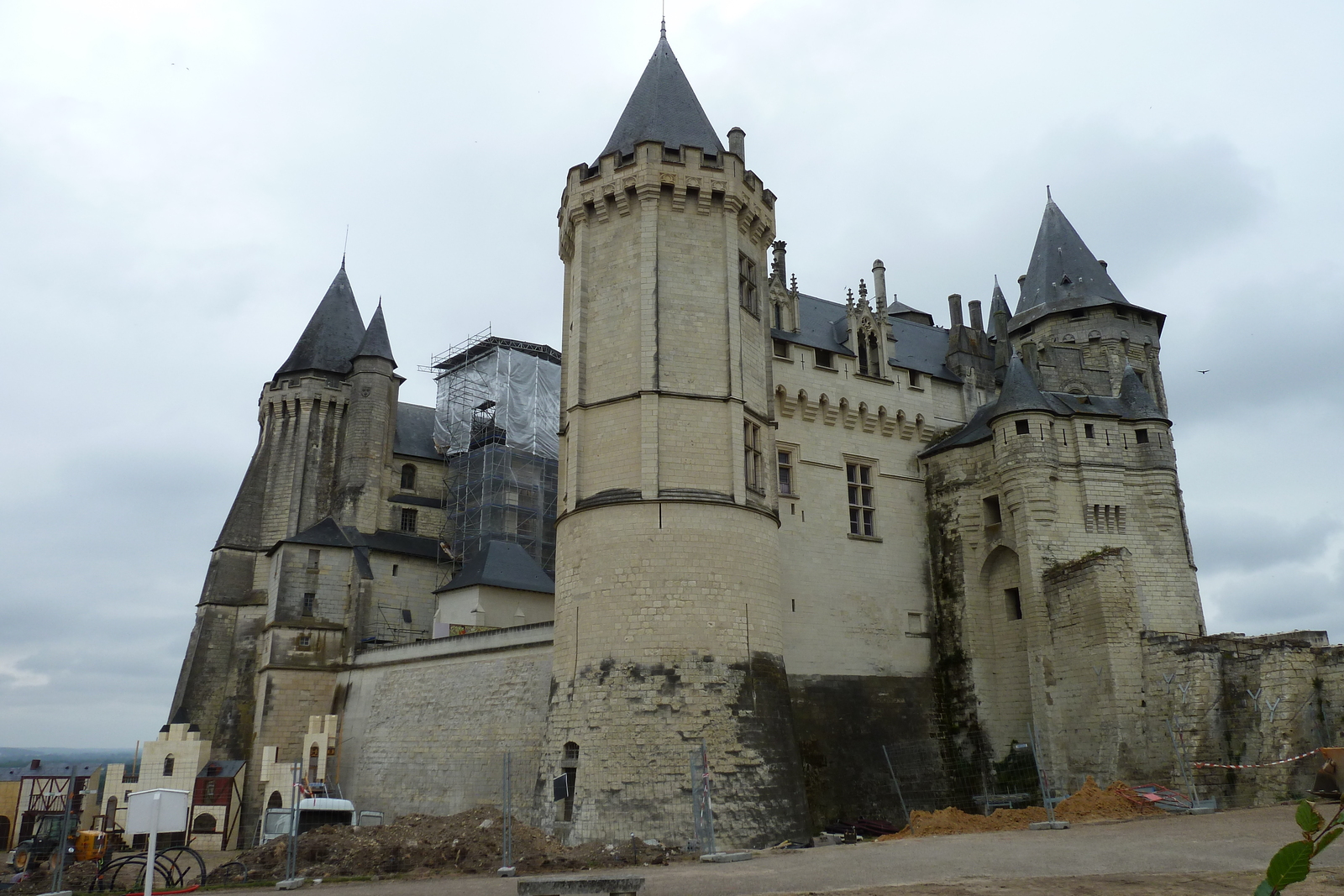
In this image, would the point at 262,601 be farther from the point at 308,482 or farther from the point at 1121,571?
the point at 1121,571

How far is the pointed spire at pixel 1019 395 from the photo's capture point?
2272cm

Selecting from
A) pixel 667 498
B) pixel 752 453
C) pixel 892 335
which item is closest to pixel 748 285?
pixel 752 453

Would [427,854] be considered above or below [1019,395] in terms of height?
below

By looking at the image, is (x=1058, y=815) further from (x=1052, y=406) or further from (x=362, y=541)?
(x=362, y=541)

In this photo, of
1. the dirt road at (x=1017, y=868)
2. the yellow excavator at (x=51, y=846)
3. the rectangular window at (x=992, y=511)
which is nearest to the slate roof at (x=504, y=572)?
the yellow excavator at (x=51, y=846)

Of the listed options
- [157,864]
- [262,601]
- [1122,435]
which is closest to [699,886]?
[157,864]

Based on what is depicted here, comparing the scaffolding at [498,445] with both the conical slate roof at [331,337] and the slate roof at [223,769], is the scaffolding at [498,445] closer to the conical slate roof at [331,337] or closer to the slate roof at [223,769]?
the conical slate roof at [331,337]

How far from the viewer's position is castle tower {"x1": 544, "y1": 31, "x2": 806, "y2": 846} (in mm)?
16109

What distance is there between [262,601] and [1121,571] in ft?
85.6

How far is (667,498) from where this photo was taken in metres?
17.7

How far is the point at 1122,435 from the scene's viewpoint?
23469 mm

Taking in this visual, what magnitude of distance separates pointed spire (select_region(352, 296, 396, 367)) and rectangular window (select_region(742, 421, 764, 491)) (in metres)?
20.1

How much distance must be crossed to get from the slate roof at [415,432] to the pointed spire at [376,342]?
2.99 meters

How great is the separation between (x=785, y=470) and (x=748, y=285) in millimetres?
4700
